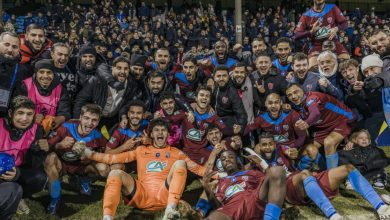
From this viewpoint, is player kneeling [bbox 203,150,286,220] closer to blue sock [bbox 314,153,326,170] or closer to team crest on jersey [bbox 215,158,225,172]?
team crest on jersey [bbox 215,158,225,172]

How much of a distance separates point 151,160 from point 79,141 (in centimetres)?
80

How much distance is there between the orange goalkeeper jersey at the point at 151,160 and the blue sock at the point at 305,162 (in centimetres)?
143

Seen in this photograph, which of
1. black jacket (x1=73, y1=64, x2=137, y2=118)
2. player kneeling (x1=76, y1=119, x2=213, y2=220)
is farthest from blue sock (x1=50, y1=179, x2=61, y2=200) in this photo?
black jacket (x1=73, y1=64, x2=137, y2=118)

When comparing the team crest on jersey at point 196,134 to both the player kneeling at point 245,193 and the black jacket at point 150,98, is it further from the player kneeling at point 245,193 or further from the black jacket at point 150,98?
the player kneeling at point 245,193

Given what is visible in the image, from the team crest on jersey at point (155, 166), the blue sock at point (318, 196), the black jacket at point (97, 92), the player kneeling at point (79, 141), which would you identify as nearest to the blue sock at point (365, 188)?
the blue sock at point (318, 196)

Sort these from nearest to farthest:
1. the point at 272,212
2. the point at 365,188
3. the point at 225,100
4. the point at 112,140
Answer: the point at 272,212 → the point at 365,188 → the point at 112,140 → the point at 225,100

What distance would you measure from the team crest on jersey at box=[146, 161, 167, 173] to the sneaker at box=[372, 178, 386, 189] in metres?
2.58

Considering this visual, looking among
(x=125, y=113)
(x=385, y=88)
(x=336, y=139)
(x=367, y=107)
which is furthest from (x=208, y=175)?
(x=367, y=107)

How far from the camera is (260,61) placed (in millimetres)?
5875

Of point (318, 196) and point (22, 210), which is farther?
point (22, 210)

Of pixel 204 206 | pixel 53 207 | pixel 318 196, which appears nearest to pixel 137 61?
pixel 53 207

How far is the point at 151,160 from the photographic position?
4.40 meters

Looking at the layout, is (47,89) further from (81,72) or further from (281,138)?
(281,138)

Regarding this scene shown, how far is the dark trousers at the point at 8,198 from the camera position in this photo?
10.9ft
